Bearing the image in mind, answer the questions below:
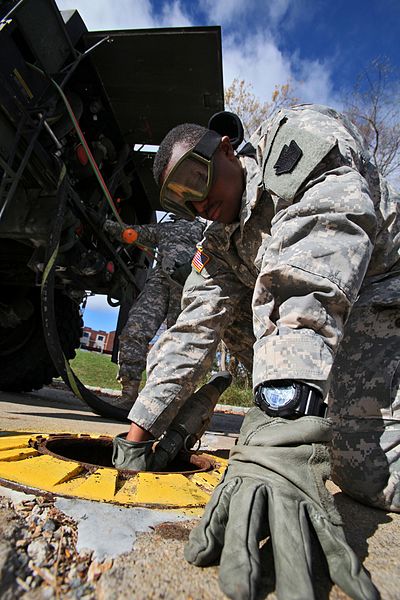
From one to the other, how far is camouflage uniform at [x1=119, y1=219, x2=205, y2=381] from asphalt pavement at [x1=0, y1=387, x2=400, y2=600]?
109 inches

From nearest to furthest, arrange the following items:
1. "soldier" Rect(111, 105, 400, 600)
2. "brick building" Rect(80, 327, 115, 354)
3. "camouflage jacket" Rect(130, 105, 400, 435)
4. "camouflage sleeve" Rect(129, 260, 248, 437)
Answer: "soldier" Rect(111, 105, 400, 600), "camouflage jacket" Rect(130, 105, 400, 435), "camouflage sleeve" Rect(129, 260, 248, 437), "brick building" Rect(80, 327, 115, 354)

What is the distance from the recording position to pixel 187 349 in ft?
5.71

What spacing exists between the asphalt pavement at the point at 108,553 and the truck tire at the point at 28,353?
3.00 metres

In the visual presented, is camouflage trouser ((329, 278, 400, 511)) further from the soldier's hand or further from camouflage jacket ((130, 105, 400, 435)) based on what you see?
the soldier's hand

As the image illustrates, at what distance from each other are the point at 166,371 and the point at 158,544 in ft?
2.94

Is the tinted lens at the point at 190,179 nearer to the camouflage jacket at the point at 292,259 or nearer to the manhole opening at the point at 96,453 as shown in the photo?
the camouflage jacket at the point at 292,259

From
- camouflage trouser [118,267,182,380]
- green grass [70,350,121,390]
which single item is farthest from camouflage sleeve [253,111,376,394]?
green grass [70,350,121,390]

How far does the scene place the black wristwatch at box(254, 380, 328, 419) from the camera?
86 cm

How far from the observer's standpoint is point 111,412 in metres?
3.00

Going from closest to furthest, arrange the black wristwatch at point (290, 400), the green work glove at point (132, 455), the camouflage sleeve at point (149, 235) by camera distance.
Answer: the black wristwatch at point (290, 400) → the green work glove at point (132, 455) → the camouflage sleeve at point (149, 235)

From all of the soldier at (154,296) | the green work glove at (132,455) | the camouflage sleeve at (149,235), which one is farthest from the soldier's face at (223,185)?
the camouflage sleeve at (149,235)

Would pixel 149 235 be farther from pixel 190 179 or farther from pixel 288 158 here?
pixel 288 158

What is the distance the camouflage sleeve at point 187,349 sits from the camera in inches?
62.7

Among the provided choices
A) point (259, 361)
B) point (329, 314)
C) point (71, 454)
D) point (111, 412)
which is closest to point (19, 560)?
point (259, 361)
